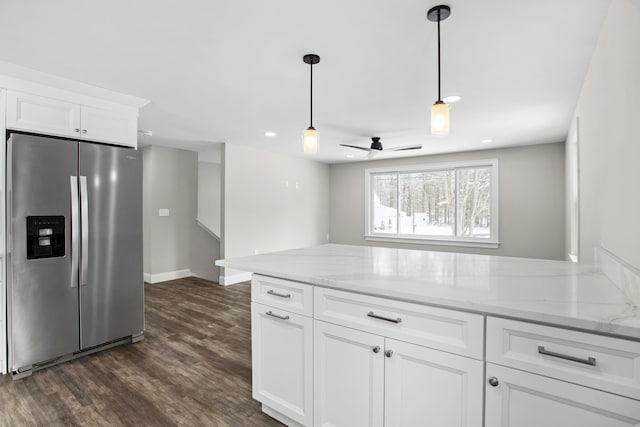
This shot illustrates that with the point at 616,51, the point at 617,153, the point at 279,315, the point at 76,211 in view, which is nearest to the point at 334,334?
the point at 279,315

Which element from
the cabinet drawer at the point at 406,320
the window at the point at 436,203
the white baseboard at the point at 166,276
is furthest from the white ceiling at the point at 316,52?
the white baseboard at the point at 166,276

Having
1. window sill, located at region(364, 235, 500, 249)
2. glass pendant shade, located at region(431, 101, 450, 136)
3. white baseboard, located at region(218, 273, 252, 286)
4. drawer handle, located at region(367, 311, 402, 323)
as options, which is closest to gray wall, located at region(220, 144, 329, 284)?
white baseboard, located at region(218, 273, 252, 286)

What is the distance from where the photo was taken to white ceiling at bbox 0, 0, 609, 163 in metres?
1.71

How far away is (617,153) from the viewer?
1.59 m

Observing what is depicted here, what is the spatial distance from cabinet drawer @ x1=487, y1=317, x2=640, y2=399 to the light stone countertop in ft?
0.14

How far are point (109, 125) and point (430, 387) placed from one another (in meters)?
3.26

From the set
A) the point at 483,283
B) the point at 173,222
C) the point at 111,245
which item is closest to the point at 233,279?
the point at 173,222

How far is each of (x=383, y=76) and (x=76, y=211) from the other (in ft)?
8.86

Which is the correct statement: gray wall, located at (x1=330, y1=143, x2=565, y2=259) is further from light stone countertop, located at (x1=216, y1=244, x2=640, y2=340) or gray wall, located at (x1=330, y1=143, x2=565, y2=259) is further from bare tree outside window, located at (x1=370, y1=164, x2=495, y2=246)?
light stone countertop, located at (x1=216, y1=244, x2=640, y2=340)

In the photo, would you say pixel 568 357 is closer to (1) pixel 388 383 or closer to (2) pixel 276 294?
(1) pixel 388 383

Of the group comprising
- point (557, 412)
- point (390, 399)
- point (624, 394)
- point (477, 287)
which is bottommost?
point (390, 399)

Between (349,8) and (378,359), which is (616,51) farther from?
(378,359)

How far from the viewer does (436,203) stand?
6.30 metres

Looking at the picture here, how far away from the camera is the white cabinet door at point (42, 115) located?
7.87 ft
